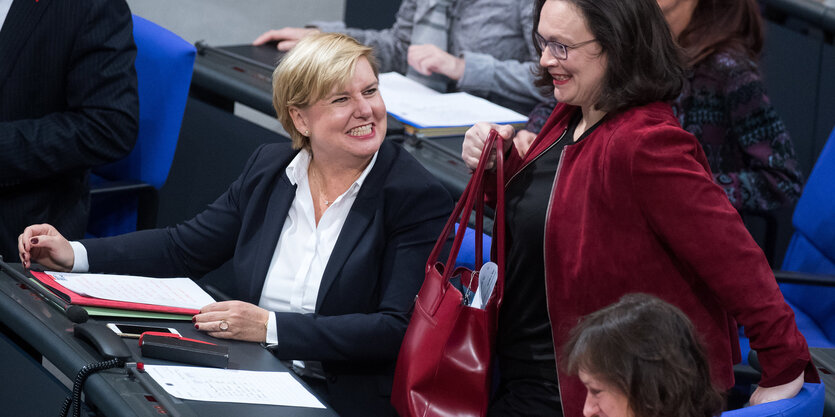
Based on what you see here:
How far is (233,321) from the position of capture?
6.00ft

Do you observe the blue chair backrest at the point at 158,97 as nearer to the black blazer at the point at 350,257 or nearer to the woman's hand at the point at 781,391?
the black blazer at the point at 350,257

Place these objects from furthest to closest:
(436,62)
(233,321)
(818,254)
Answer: (436,62) → (818,254) → (233,321)

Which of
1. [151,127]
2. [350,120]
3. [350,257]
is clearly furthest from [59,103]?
[350,257]

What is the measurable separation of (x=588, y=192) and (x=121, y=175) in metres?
1.74

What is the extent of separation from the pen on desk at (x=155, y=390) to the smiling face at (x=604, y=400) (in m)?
0.59

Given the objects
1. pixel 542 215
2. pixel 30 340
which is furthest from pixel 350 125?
pixel 30 340

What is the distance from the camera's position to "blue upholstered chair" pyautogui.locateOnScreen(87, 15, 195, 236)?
2.78 m

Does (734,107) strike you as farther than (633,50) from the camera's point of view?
Yes

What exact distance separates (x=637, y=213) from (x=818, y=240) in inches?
47.6

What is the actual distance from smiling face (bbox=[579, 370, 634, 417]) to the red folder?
33.2 inches

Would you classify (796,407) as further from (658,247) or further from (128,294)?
(128,294)

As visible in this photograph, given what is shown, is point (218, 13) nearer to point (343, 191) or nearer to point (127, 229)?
point (127, 229)

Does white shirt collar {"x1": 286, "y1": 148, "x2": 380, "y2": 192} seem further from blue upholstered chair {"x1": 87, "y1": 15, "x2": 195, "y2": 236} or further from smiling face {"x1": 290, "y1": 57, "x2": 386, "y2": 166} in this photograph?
blue upholstered chair {"x1": 87, "y1": 15, "x2": 195, "y2": 236}

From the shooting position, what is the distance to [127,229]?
294cm
